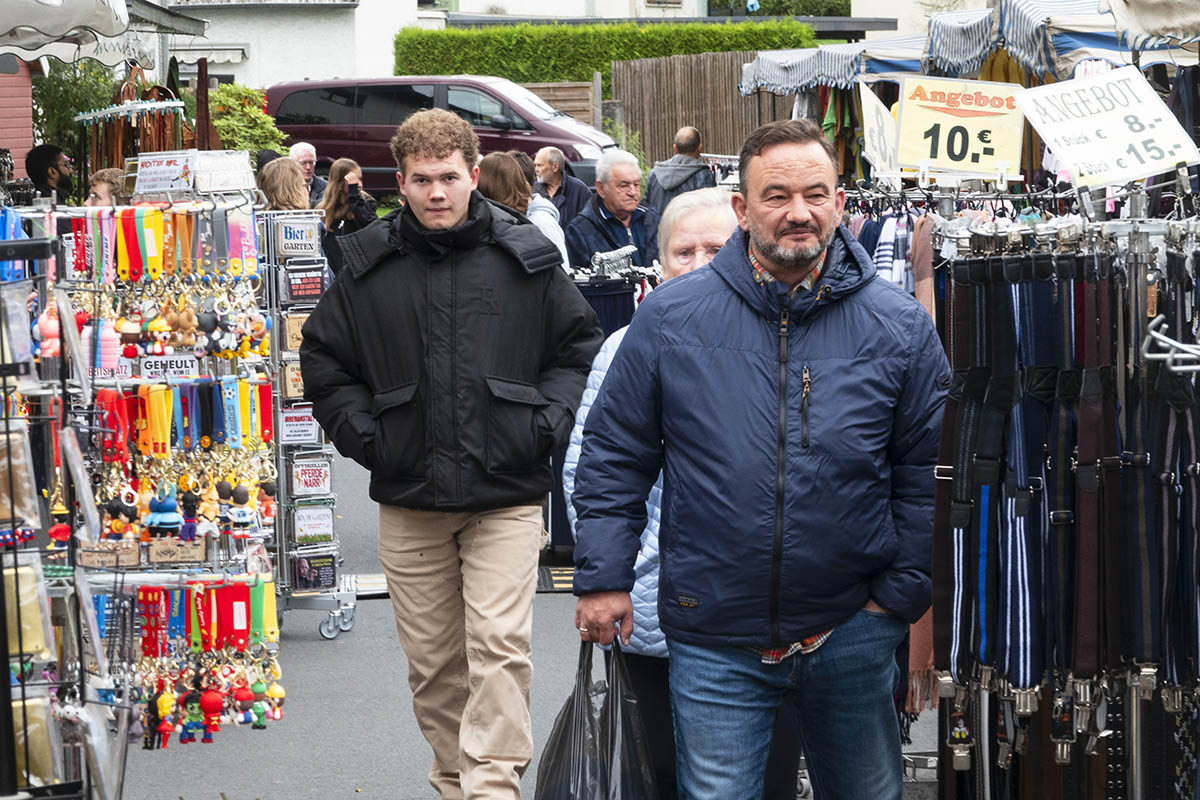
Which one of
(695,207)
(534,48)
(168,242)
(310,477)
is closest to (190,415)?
(168,242)

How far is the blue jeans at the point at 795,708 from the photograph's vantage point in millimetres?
3709

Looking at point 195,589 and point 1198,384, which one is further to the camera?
point 195,589

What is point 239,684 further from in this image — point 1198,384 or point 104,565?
point 1198,384

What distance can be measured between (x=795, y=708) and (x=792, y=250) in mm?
1090

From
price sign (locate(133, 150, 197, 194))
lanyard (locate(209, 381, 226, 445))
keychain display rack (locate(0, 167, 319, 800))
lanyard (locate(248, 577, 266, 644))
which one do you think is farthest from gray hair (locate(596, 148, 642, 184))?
lanyard (locate(248, 577, 266, 644))

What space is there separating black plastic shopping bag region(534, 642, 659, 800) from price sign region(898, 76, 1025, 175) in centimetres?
369

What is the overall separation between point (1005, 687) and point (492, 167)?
17.9 ft

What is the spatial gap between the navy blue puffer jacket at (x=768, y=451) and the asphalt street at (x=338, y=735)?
2210 mm

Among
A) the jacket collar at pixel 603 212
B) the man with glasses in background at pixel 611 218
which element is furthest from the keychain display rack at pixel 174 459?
the jacket collar at pixel 603 212

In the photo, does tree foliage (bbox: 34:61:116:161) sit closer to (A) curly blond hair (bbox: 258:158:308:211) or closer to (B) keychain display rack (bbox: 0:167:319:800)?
(A) curly blond hair (bbox: 258:158:308:211)

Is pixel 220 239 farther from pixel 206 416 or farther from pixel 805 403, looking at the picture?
pixel 805 403

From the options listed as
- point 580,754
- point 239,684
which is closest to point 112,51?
point 239,684

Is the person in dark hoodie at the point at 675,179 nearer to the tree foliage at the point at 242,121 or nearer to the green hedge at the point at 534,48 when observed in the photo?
the tree foliage at the point at 242,121

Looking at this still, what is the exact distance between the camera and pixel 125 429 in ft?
17.5
